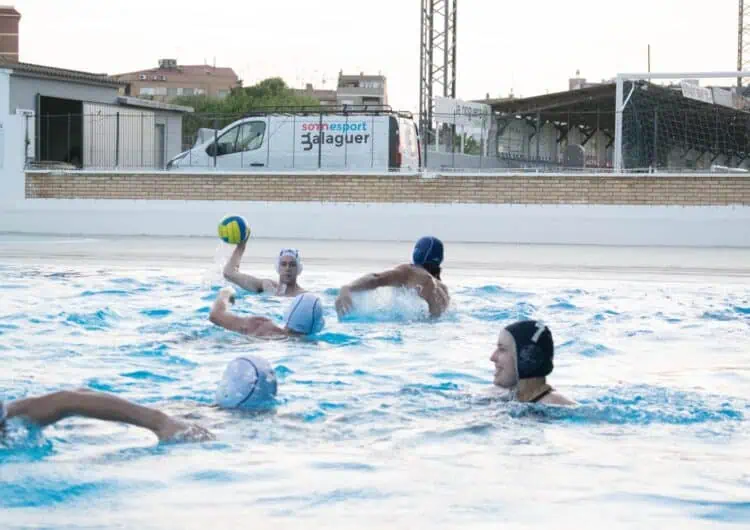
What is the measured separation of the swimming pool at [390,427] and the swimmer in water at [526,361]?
0.40 ft

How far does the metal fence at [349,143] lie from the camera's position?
26.5 m

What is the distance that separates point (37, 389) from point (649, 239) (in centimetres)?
1883

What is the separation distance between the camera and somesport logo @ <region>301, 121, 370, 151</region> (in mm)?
30391

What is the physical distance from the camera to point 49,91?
3222cm

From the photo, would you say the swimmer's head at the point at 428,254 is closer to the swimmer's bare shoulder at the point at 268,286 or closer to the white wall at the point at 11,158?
the swimmer's bare shoulder at the point at 268,286

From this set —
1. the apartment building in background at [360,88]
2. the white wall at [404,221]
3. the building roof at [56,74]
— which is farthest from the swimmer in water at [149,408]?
the apartment building in background at [360,88]

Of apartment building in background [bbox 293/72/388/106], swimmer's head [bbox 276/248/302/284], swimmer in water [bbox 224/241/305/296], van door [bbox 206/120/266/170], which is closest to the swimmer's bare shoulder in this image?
swimmer in water [bbox 224/241/305/296]

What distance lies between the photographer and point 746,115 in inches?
1046

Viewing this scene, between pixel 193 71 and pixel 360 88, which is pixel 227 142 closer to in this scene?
pixel 193 71

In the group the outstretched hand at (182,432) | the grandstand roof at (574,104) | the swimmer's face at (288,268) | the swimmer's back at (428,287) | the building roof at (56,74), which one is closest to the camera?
the outstretched hand at (182,432)

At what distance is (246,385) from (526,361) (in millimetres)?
1580

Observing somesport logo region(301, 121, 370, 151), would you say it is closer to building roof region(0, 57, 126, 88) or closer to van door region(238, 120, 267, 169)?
van door region(238, 120, 267, 169)

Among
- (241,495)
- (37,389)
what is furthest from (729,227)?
(241,495)

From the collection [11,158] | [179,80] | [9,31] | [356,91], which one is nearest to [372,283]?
[11,158]
